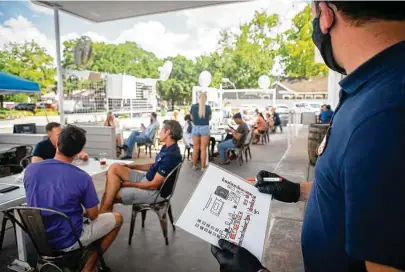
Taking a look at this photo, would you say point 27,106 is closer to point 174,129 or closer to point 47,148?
point 47,148

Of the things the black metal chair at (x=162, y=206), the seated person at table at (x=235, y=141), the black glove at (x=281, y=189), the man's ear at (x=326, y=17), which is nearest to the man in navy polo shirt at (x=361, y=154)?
the man's ear at (x=326, y=17)

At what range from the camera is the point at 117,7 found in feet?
20.6

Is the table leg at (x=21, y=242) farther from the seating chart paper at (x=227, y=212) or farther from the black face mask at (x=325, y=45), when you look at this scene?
the black face mask at (x=325, y=45)

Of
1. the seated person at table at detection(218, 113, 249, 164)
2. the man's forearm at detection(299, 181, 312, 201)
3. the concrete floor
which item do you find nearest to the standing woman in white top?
the seated person at table at detection(218, 113, 249, 164)

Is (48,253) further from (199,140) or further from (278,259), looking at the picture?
(199,140)

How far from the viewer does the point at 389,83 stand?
584mm

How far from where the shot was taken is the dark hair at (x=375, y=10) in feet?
2.04

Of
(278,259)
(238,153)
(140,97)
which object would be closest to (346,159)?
(278,259)

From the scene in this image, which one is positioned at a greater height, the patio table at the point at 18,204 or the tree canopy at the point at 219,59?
the tree canopy at the point at 219,59

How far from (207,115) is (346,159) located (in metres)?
5.64

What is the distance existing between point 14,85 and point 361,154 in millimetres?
6379

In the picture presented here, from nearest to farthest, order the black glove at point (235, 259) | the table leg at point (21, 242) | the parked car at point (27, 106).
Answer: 1. the black glove at point (235, 259)
2. the table leg at point (21, 242)
3. the parked car at point (27, 106)

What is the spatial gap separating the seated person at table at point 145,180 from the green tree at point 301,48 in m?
9.47

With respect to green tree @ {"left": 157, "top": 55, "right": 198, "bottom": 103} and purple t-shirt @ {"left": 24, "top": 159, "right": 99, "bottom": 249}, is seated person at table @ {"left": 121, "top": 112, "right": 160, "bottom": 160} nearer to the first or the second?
purple t-shirt @ {"left": 24, "top": 159, "right": 99, "bottom": 249}
